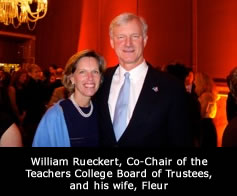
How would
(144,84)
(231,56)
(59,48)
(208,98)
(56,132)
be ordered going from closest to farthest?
(56,132) < (144,84) < (208,98) < (231,56) < (59,48)

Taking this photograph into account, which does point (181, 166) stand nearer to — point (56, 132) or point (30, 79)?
point (56, 132)

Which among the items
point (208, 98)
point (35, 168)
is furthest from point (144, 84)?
point (208, 98)

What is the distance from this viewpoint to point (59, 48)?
9766 mm

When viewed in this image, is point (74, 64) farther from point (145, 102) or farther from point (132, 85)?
point (145, 102)

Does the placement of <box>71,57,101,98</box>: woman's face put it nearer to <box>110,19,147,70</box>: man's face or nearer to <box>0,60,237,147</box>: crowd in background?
<box>110,19,147,70</box>: man's face

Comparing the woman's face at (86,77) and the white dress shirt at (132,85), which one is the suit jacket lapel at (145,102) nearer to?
the white dress shirt at (132,85)

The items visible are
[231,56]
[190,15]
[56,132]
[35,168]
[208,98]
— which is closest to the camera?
[35,168]

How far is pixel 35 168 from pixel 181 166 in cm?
67

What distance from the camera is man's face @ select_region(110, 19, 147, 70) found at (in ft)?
7.20

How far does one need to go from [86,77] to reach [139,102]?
345mm

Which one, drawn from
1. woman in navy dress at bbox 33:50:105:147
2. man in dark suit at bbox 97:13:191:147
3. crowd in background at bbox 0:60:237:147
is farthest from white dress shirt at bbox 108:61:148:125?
crowd in background at bbox 0:60:237:147

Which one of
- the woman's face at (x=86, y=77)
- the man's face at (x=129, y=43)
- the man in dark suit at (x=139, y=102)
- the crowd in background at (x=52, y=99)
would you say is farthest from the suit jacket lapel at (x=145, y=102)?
the crowd in background at (x=52, y=99)

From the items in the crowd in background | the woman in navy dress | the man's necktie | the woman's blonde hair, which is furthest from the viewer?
the crowd in background

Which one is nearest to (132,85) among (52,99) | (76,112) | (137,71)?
(137,71)
